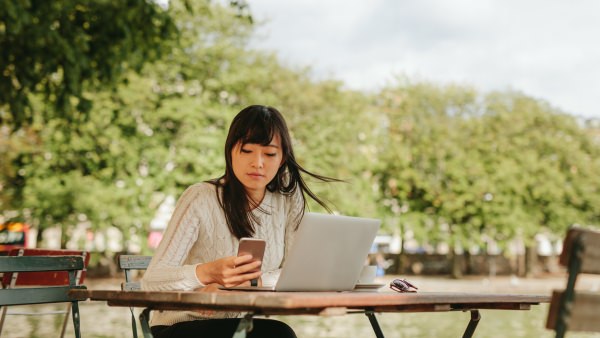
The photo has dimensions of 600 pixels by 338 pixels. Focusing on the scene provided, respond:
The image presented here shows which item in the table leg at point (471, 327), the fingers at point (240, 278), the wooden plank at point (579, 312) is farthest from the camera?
the table leg at point (471, 327)

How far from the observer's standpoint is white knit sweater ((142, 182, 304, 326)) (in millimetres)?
3248

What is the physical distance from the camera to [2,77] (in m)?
11.5

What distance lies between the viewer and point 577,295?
2516mm

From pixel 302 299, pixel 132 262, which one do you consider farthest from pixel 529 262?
pixel 302 299

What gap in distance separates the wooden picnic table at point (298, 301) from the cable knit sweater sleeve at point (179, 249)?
263mm

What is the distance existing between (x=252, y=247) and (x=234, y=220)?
63 cm

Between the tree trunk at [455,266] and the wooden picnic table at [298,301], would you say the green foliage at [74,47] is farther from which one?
the tree trunk at [455,266]

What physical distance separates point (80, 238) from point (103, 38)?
66.8ft

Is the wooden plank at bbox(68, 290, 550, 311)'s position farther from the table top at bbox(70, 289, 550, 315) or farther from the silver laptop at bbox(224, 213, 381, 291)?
the silver laptop at bbox(224, 213, 381, 291)

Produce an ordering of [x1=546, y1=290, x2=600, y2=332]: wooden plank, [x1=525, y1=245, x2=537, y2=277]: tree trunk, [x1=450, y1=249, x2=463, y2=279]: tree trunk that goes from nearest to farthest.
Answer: [x1=546, y1=290, x2=600, y2=332]: wooden plank
[x1=450, y1=249, x2=463, y2=279]: tree trunk
[x1=525, y1=245, x2=537, y2=277]: tree trunk

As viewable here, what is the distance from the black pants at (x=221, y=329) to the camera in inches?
127

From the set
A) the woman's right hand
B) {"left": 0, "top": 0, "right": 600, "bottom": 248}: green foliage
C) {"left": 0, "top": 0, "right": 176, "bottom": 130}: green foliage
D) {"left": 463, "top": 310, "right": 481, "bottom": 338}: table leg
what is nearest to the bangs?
the woman's right hand

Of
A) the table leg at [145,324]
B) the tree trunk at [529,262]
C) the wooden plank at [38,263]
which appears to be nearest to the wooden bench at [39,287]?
the wooden plank at [38,263]

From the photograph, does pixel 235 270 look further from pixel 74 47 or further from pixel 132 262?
pixel 74 47
